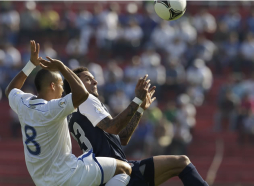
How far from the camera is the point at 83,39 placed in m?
19.4

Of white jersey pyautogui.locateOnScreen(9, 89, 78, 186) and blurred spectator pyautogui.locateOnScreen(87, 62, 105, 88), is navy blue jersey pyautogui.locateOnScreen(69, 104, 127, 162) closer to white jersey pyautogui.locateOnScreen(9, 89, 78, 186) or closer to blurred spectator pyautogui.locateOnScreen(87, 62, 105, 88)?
white jersey pyautogui.locateOnScreen(9, 89, 78, 186)

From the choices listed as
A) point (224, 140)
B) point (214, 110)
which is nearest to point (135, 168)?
point (224, 140)

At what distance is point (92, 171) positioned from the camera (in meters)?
6.00

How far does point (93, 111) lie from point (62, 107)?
0.71 m

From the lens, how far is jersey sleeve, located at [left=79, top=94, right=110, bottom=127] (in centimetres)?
635

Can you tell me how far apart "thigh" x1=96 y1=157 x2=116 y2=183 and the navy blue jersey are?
31 cm

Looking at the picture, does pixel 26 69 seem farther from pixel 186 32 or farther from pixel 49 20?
pixel 49 20

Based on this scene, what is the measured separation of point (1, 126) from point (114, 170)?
11.9m

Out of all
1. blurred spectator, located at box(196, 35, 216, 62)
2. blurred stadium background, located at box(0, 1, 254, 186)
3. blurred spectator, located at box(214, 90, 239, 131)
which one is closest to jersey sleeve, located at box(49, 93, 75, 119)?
blurred stadium background, located at box(0, 1, 254, 186)

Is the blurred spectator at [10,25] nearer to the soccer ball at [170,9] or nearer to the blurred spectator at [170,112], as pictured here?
the blurred spectator at [170,112]

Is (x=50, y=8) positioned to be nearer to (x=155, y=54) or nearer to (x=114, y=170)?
(x=155, y=54)

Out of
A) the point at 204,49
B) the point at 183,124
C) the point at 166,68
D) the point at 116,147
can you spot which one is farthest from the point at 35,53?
the point at 204,49

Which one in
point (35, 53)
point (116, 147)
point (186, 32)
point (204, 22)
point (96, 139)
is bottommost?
point (116, 147)

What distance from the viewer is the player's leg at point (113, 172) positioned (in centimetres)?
608
